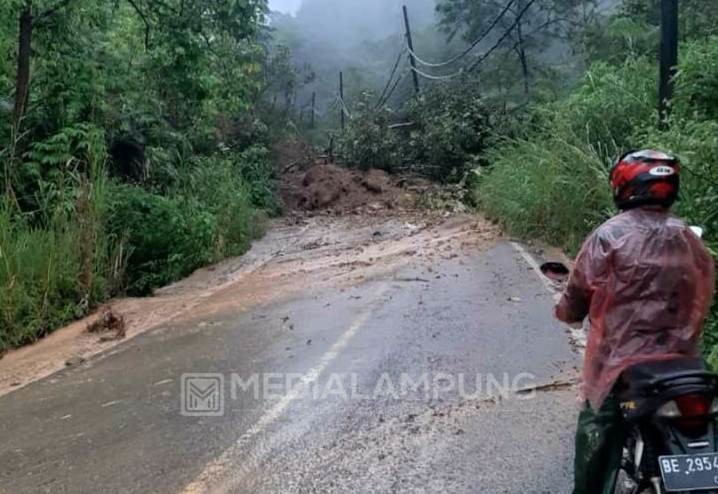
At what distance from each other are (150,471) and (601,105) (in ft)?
36.7

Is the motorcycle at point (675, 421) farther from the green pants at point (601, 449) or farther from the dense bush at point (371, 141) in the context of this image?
the dense bush at point (371, 141)

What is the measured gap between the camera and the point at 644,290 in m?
2.85

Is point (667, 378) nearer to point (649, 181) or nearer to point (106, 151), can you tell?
point (649, 181)

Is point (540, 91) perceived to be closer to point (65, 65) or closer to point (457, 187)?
point (457, 187)

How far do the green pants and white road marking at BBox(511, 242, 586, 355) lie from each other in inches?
31.7

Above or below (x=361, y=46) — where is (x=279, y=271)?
below

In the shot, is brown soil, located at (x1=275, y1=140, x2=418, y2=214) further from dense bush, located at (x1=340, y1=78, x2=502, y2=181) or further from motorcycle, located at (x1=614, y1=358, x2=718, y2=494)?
motorcycle, located at (x1=614, y1=358, x2=718, y2=494)

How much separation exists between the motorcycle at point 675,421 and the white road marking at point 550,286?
959 mm

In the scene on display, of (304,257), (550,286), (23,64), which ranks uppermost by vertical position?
(23,64)

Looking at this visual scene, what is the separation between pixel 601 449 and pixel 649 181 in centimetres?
114

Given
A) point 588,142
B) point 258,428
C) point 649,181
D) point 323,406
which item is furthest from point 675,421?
point 588,142

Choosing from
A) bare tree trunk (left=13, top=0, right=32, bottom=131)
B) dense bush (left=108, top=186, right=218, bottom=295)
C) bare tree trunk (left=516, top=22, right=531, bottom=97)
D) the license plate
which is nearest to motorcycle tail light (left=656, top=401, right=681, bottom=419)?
the license plate

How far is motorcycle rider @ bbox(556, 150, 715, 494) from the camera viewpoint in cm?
286

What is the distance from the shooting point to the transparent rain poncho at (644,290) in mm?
2857
